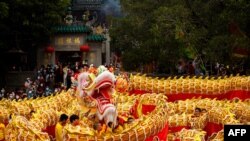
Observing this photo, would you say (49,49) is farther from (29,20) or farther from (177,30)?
(177,30)

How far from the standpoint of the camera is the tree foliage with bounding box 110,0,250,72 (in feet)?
47.2

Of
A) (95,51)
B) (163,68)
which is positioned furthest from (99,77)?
(95,51)

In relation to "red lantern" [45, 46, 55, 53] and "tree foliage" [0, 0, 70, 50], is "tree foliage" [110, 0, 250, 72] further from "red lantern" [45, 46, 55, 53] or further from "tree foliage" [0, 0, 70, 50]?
"red lantern" [45, 46, 55, 53]

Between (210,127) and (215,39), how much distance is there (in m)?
4.63

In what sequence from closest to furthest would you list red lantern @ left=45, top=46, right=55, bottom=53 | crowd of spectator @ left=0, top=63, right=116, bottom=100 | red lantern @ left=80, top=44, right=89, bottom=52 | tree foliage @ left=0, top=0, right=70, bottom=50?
crowd of spectator @ left=0, top=63, right=116, bottom=100, tree foliage @ left=0, top=0, right=70, bottom=50, red lantern @ left=45, top=46, right=55, bottom=53, red lantern @ left=80, top=44, right=89, bottom=52

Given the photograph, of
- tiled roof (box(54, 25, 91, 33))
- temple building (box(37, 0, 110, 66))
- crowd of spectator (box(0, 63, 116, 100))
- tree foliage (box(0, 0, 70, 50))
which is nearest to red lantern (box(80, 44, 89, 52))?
temple building (box(37, 0, 110, 66))

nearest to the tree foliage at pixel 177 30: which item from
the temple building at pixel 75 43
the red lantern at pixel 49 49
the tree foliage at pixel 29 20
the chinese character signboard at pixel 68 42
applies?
the temple building at pixel 75 43

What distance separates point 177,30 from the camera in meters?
16.6

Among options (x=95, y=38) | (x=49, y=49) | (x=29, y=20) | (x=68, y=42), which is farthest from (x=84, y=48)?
(x=29, y=20)

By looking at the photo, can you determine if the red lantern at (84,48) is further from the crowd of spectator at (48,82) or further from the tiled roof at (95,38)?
the crowd of spectator at (48,82)

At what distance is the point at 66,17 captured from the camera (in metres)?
29.2

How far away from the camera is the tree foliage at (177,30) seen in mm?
14391

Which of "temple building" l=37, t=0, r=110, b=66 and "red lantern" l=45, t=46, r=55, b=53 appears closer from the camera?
"red lantern" l=45, t=46, r=55, b=53

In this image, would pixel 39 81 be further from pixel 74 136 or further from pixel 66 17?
pixel 74 136
